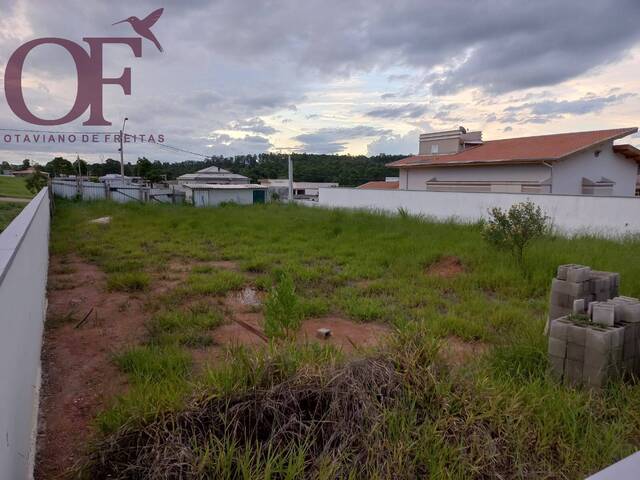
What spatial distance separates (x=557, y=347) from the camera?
8.61 ft

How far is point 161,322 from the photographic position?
3893mm

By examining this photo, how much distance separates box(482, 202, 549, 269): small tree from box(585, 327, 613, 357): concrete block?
352 centimetres

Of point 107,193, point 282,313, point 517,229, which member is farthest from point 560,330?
point 107,193

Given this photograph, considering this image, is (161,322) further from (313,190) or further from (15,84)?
(313,190)

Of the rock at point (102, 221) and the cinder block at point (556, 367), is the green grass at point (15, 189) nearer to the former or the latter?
the rock at point (102, 221)

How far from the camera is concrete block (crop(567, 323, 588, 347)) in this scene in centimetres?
250

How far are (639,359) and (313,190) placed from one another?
3576 centimetres

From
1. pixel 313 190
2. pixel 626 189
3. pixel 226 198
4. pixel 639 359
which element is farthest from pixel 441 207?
pixel 313 190

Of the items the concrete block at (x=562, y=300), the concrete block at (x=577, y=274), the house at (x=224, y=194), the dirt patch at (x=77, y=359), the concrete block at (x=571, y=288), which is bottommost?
the dirt patch at (x=77, y=359)

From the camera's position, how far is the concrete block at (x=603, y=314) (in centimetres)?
257

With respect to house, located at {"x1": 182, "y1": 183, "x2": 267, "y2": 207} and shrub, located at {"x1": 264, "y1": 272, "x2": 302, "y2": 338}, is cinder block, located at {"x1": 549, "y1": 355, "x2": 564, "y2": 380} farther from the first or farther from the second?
house, located at {"x1": 182, "y1": 183, "x2": 267, "y2": 207}

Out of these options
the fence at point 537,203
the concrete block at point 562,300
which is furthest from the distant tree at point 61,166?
the concrete block at point 562,300

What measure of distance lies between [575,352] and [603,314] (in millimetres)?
299

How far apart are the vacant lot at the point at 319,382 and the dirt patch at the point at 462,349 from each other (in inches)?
1.1
